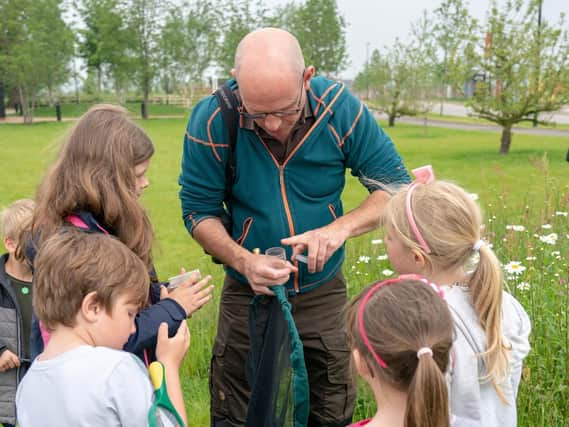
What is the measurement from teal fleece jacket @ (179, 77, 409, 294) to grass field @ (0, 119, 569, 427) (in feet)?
1.13

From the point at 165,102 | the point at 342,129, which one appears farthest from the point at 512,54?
the point at 165,102

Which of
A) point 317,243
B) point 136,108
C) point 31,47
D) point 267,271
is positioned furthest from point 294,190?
point 136,108

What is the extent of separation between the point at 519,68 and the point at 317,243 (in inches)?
645

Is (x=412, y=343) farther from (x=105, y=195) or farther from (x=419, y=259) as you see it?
(x=105, y=195)

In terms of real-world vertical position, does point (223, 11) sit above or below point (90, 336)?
above

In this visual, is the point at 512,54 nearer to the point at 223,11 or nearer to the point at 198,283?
the point at 198,283

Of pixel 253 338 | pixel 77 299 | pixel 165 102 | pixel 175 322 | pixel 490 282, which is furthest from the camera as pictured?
pixel 165 102

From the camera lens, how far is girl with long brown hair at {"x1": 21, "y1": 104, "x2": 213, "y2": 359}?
2395 millimetres

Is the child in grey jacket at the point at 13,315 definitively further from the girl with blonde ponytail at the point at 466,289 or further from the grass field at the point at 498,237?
the girl with blonde ponytail at the point at 466,289

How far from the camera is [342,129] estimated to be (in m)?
3.01

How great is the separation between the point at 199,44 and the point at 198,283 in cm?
4607

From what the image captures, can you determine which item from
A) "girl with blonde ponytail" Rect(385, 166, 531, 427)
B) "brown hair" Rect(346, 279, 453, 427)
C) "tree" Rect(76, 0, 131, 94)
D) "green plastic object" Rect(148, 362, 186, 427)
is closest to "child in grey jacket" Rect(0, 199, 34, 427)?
"green plastic object" Rect(148, 362, 186, 427)

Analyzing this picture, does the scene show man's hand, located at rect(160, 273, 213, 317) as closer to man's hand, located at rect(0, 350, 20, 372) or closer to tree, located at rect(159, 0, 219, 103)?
man's hand, located at rect(0, 350, 20, 372)

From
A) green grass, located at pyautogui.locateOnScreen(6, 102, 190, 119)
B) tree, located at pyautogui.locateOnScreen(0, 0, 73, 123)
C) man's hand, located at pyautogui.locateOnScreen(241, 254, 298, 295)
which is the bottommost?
green grass, located at pyautogui.locateOnScreen(6, 102, 190, 119)
